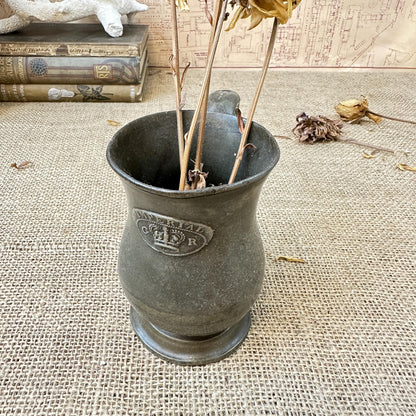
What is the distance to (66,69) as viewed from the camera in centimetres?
132

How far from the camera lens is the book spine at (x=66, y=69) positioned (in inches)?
51.6

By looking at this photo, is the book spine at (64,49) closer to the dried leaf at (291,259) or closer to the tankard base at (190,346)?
the dried leaf at (291,259)

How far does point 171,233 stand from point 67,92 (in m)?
1.01

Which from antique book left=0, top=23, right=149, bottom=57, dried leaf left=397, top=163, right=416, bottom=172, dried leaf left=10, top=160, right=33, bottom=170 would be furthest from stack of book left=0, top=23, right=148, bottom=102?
dried leaf left=397, top=163, right=416, bottom=172

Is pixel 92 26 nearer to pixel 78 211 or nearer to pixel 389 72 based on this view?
pixel 78 211

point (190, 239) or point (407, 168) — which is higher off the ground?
point (190, 239)

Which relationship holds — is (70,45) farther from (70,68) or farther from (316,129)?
(316,129)

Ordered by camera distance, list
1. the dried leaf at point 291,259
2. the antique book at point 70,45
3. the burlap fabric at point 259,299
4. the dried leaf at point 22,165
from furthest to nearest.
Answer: the antique book at point 70,45 → the dried leaf at point 22,165 → the dried leaf at point 291,259 → the burlap fabric at point 259,299

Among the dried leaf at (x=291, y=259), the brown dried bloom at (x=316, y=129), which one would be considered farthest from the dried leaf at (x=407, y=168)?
the dried leaf at (x=291, y=259)

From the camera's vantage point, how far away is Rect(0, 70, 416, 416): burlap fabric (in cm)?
57

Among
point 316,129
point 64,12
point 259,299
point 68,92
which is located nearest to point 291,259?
point 259,299

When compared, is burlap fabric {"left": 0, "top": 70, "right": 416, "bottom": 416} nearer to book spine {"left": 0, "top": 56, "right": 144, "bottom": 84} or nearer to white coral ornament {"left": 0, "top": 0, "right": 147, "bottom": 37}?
book spine {"left": 0, "top": 56, "right": 144, "bottom": 84}

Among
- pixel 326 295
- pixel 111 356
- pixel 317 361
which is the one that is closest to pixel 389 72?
pixel 326 295

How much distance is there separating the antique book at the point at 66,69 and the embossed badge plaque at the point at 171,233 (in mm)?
909
